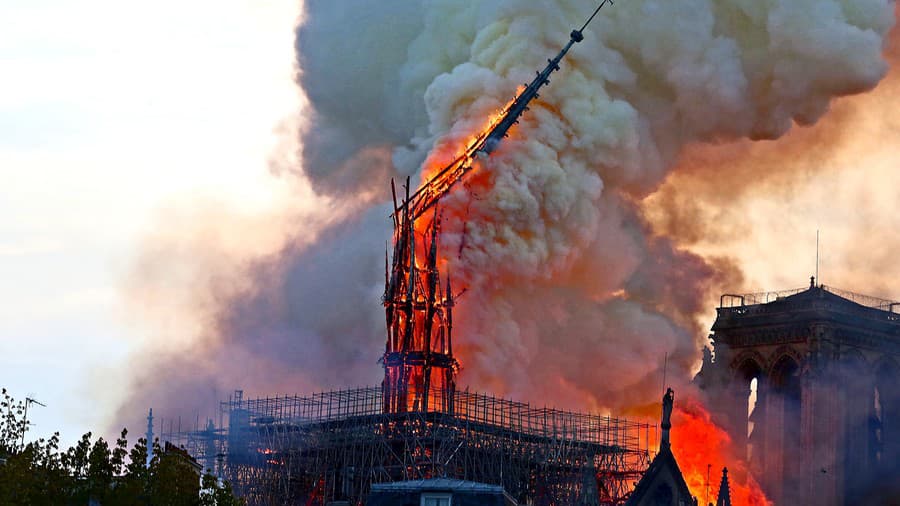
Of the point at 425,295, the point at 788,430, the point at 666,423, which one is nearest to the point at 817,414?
the point at 788,430

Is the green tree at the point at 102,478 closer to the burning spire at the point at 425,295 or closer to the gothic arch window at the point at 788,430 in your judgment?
the burning spire at the point at 425,295

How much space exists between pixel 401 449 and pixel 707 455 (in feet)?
153

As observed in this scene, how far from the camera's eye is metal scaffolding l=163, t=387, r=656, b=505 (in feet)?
483

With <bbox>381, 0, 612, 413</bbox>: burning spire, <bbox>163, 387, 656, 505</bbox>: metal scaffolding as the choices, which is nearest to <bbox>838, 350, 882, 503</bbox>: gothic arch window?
<bbox>163, 387, 656, 505</bbox>: metal scaffolding

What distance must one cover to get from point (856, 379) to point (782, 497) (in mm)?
13577

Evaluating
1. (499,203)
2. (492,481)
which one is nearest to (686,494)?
(492,481)

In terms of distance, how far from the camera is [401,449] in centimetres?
14925

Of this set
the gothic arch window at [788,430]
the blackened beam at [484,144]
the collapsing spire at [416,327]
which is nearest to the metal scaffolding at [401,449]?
the collapsing spire at [416,327]

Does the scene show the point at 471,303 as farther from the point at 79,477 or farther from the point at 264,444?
the point at 79,477

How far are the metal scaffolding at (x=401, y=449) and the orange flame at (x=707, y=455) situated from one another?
61.8ft

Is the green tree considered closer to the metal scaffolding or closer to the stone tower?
the metal scaffolding

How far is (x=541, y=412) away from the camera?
520 ft

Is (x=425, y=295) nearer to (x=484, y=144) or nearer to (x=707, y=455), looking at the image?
(x=484, y=144)

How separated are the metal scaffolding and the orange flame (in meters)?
18.8
